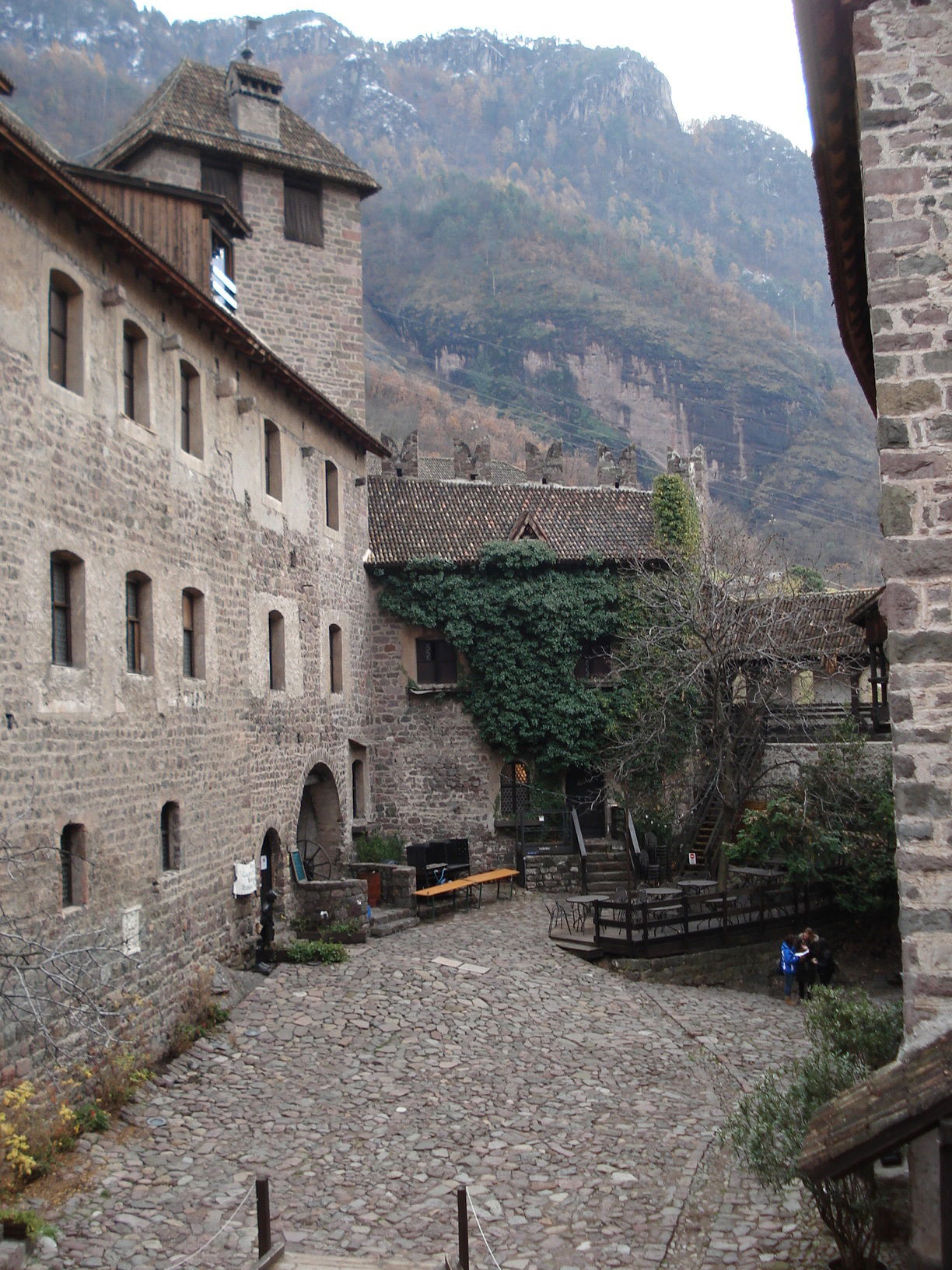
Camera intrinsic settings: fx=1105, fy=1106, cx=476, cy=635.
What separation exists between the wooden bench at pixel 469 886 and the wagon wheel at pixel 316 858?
1991 mm

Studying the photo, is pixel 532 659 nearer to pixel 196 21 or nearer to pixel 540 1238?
pixel 540 1238

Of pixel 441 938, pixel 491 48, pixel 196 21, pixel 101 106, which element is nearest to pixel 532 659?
pixel 441 938

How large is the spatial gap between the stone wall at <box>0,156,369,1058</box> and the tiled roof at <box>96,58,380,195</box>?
7.20 metres

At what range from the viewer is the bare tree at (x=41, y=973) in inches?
401

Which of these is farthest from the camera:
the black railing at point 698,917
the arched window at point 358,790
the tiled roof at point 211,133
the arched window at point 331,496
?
the arched window at point 358,790

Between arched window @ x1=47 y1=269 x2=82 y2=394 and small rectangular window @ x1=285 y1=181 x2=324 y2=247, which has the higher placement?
small rectangular window @ x1=285 y1=181 x2=324 y2=247

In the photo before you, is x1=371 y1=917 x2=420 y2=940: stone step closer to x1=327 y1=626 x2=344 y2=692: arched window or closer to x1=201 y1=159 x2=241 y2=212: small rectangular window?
x1=327 y1=626 x2=344 y2=692: arched window

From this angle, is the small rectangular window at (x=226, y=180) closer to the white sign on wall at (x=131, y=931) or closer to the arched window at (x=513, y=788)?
the arched window at (x=513, y=788)

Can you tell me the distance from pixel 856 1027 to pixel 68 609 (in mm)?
8968

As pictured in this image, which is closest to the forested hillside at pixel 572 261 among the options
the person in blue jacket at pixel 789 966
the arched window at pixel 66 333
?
the person in blue jacket at pixel 789 966

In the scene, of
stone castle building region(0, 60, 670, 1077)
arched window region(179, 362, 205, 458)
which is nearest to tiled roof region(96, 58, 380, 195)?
stone castle building region(0, 60, 670, 1077)

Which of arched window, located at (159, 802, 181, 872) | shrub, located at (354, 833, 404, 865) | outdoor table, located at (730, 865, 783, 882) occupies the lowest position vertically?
outdoor table, located at (730, 865, 783, 882)

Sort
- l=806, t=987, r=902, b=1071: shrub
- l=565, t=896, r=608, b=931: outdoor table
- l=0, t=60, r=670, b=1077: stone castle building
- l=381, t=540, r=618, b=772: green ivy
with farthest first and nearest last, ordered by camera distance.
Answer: l=381, t=540, r=618, b=772: green ivy < l=565, t=896, r=608, b=931: outdoor table < l=0, t=60, r=670, b=1077: stone castle building < l=806, t=987, r=902, b=1071: shrub

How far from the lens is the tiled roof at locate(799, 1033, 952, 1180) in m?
5.54
